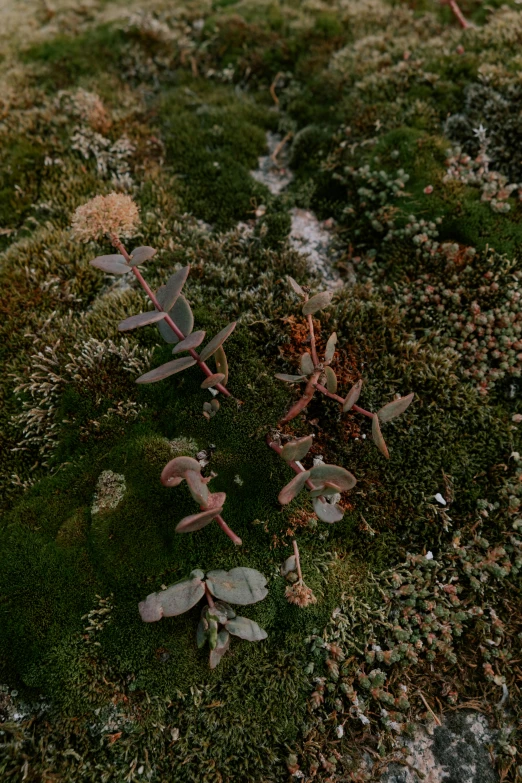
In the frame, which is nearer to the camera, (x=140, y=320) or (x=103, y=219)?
(x=140, y=320)

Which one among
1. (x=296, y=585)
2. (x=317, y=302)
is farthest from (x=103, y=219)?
(x=296, y=585)

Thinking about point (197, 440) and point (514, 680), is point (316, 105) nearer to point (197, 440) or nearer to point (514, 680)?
point (197, 440)

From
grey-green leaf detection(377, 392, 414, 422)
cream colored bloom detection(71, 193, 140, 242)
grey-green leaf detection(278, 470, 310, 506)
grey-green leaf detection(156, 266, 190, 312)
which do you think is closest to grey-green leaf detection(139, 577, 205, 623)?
grey-green leaf detection(278, 470, 310, 506)

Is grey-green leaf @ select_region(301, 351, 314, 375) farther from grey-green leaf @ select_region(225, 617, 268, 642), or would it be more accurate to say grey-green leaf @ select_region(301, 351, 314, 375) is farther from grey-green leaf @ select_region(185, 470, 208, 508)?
grey-green leaf @ select_region(225, 617, 268, 642)

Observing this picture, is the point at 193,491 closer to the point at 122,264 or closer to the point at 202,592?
the point at 202,592

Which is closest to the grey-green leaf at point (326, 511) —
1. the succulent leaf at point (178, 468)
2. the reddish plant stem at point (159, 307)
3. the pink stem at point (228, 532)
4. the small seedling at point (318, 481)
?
the small seedling at point (318, 481)

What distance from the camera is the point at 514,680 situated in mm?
3676

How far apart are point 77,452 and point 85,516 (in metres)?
0.55

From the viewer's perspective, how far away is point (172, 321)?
3803 mm

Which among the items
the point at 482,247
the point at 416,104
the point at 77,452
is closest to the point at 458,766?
the point at 77,452

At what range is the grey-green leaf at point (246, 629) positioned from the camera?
340cm

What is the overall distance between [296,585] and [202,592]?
74 cm

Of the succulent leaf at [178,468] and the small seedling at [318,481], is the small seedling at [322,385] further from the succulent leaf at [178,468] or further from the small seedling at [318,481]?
the succulent leaf at [178,468]

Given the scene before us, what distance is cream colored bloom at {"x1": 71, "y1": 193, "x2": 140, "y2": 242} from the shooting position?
4945 mm
